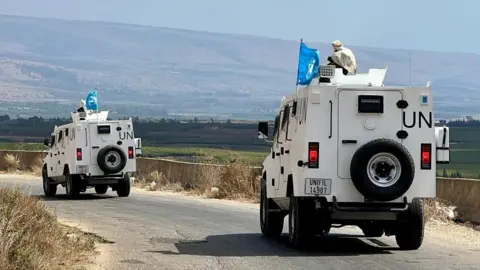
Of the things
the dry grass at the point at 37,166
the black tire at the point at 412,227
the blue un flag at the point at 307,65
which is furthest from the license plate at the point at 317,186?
the dry grass at the point at 37,166

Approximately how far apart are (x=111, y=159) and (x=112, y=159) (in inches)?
1.1

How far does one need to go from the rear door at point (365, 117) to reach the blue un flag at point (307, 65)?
4.58 ft

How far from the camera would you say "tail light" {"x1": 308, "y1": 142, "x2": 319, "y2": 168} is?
52.5ft

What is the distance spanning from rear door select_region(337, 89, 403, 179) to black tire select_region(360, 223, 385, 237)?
4.67 ft

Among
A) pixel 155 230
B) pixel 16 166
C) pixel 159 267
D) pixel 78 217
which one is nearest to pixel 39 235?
pixel 159 267

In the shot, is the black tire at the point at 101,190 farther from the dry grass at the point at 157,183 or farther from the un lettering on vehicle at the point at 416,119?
the un lettering on vehicle at the point at 416,119

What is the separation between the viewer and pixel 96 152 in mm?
30266

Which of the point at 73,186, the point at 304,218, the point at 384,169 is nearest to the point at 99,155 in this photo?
the point at 73,186

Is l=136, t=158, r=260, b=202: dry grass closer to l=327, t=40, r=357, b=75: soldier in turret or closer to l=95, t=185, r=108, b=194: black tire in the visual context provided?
l=95, t=185, r=108, b=194: black tire

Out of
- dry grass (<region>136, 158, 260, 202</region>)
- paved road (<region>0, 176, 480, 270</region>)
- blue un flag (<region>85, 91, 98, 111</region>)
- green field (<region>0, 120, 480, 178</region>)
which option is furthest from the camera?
green field (<region>0, 120, 480, 178</region>)

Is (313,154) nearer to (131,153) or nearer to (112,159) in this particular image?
(112,159)

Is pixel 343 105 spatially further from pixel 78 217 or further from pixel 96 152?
pixel 96 152

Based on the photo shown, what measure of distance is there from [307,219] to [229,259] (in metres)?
1.44

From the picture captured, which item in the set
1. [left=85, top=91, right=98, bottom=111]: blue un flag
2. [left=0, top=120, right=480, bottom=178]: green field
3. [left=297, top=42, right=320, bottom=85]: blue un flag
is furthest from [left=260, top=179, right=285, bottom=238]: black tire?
[left=0, top=120, right=480, bottom=178]: green field
